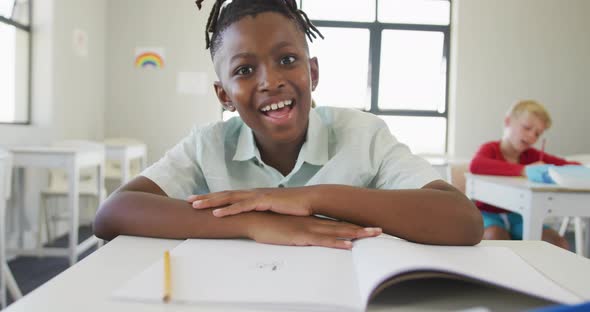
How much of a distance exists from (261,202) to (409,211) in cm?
23

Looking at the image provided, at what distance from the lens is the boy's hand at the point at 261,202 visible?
2.35 ft

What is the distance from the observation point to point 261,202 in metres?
0.72

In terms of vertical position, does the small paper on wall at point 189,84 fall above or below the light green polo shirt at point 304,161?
above

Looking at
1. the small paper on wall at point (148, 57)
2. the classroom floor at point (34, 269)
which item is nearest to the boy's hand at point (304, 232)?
the classroom floor at point (34, 269)

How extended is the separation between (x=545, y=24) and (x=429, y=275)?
15.2 ft

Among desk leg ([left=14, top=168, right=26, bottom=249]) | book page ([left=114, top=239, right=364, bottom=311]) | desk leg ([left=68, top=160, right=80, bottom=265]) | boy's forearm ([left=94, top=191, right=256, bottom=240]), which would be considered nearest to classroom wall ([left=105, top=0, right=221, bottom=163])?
desk leg ([left=14, top=168, right=26, bottom=249])

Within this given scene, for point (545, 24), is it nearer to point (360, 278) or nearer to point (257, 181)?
point (257, 181)

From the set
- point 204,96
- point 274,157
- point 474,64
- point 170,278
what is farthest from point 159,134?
point 170,278

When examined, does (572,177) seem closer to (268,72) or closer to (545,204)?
(545,204)

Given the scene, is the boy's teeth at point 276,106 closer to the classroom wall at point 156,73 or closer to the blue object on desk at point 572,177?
the blue object on desk at point 572,177

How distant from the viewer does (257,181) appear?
3.41 feet

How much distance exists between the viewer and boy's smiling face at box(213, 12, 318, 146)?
2.95ft

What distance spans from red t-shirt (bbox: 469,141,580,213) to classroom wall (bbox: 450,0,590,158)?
6.23 feet

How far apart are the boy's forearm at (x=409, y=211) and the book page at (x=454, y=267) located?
0.06 metres
